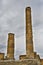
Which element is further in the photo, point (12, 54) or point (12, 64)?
point (12, 54)

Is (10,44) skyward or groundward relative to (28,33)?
groundward

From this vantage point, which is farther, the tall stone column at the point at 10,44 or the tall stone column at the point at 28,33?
the tall stone column at the point at 10,44

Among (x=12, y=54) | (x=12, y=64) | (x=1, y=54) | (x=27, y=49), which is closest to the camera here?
(x=12, y=64)

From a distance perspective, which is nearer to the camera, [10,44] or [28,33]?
[28,33]

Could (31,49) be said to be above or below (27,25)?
below

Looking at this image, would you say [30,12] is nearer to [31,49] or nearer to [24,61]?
[31,49]

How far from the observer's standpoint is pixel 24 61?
35.1 ft

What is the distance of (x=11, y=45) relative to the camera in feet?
55.3

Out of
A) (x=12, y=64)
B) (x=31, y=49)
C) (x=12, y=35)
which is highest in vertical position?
(x=12, y=35)

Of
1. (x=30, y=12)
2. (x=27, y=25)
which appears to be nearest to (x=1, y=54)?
(x=27, y=25)

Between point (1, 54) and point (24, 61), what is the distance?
5.85m

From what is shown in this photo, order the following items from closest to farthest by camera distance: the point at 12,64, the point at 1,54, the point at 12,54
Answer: the point at 12,64
the point at 1,54
the point at 12,54

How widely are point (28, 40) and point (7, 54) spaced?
11.8ft

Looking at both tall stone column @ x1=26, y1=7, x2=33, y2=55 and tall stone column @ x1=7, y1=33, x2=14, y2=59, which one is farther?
tall stone column @ x1=7, y1=33, x2=14, y2=59
